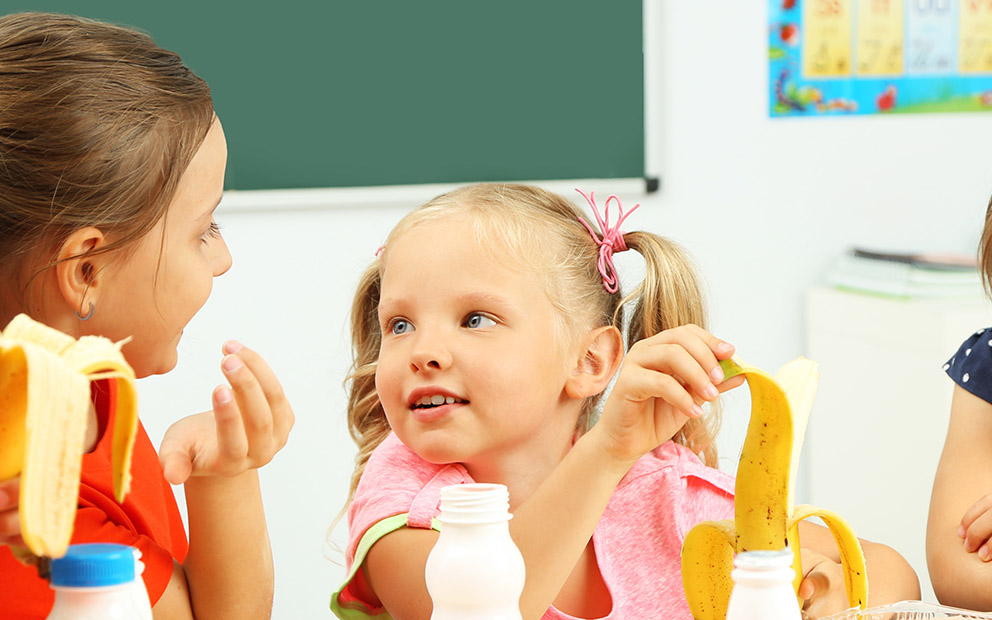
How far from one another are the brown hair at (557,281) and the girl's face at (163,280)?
0.19 m

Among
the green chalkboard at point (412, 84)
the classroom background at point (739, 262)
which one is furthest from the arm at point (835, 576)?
the green chalkboard at point (412, 84)

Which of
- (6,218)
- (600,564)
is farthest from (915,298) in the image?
(6,218)

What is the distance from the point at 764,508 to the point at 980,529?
1.41 ft

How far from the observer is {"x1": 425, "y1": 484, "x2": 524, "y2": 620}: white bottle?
0.61 metres

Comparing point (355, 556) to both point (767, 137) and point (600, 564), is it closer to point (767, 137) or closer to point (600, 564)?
point (600, 564)

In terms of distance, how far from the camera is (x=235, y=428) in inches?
27.6

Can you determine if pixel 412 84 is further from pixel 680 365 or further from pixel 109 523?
pixel 680 365

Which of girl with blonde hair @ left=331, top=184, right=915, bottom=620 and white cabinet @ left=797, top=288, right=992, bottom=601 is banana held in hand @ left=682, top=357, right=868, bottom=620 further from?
white cabinet @ left=797, top=288, right=992, bottom=601

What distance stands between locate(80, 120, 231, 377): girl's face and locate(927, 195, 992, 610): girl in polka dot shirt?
30.6 inches

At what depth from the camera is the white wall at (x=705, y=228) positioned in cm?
246

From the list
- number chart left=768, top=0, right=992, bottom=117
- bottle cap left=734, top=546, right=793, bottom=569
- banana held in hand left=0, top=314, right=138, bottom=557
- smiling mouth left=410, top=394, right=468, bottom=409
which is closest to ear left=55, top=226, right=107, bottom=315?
smiling mouth left=410, top=394, right=468, bottom=409

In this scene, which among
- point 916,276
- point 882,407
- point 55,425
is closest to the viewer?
point 55,425

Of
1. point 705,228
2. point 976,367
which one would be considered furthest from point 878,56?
point 976,367

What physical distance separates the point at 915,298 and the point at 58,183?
201 cm
